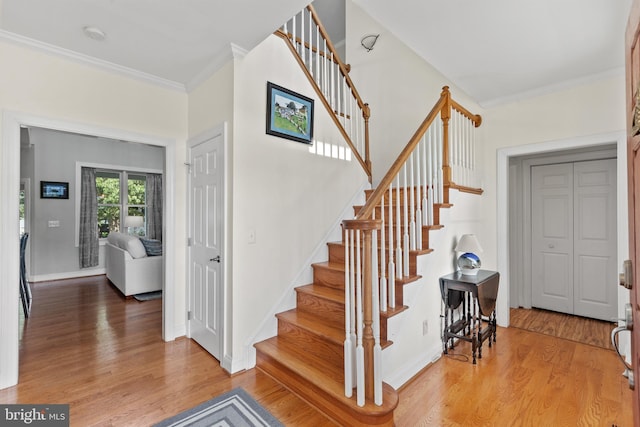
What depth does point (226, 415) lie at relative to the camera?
1.90m

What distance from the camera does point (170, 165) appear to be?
9.78 feet

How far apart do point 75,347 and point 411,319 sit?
9.97ft

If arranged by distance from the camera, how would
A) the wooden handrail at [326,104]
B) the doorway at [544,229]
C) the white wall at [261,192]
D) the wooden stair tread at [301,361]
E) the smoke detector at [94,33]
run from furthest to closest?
the doorway at [544,229], the wooden handrail at [326,104], the white wall at [261,192], the smoke detector at [94,33], the wooden stair tread at [301,361]

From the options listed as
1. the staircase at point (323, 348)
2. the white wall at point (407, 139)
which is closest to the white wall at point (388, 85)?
the white wall at point (407, 139)

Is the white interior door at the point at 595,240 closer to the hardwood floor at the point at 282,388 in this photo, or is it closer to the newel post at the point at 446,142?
the hardwood floor at the point at 282,388

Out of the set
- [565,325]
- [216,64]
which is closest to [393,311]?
[216,64]

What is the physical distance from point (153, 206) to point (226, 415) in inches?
244

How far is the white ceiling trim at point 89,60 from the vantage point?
218 centimetres

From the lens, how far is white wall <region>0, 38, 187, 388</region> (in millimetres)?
2154

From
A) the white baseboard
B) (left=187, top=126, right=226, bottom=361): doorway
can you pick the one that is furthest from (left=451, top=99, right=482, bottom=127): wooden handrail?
the white baseboard

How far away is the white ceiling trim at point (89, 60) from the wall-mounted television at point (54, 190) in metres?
4.43

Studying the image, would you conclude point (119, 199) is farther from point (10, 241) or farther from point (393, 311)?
point (393, 311)

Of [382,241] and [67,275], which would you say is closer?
[382,241]

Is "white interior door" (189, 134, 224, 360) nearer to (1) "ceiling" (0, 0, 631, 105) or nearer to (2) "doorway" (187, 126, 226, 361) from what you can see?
(2) "doorway" (187, 126, 226, 361)
